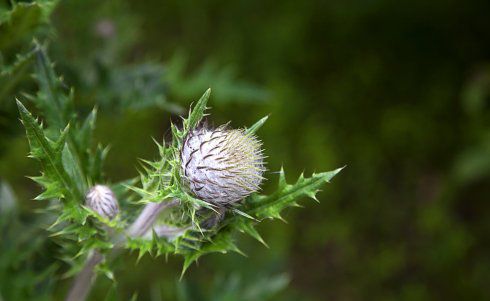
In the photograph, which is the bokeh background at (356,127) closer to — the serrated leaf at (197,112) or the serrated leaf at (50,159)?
the serrated leaf at (50,159)

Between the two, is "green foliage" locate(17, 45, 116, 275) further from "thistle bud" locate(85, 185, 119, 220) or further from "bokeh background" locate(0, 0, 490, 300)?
"bokeh background" locate(0, 0, 490, 300)

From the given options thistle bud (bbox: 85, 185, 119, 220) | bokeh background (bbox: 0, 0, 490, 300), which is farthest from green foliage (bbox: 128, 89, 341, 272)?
bokeh background (bbox: 0, 0, 490, 300)

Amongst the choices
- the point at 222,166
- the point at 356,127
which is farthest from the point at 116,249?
the point at 356,127

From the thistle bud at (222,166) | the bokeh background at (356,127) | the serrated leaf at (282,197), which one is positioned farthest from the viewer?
the bokeh background at (356,127)

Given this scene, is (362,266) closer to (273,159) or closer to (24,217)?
(273,159)

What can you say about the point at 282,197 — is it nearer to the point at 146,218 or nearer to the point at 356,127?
the point at 146,218

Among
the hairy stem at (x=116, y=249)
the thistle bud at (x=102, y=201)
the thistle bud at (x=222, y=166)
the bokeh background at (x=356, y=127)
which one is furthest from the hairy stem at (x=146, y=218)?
the bokeh background at (x=356, y=127)
